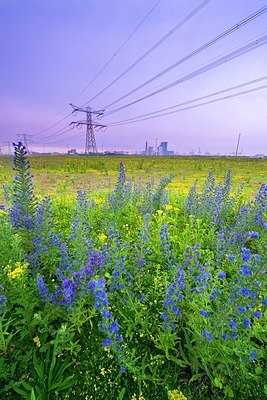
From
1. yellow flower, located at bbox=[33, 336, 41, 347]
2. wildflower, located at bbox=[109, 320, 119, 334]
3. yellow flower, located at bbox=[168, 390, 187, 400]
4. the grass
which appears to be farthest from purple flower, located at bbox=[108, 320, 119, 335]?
the grass

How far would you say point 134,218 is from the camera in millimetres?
4395

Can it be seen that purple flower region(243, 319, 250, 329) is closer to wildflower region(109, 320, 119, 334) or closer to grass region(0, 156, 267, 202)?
wildflower region(109, 320, 119, 334)

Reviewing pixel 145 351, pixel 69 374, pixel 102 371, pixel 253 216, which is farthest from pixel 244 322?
pixel 253 216

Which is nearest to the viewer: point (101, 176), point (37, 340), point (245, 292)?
point (245, 292)

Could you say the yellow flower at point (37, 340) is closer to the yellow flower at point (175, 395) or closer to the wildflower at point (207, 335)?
the yellow flower at point (175, 395)

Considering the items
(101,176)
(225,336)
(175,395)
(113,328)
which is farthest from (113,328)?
(101,176)

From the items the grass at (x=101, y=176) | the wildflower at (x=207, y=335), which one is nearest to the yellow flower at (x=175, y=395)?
the wildflower at (x=207, y=335)

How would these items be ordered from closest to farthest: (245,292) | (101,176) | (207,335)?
1. (245,292)
2. (207,335)
3. (101,176)

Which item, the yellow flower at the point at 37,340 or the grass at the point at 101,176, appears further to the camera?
the grass at the point at 101,176

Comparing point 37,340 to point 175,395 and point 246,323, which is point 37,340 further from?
point 246,323

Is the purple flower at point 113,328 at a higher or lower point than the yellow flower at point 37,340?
higher

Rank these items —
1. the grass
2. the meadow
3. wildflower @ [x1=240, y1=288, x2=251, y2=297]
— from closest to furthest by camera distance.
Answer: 1. wildflower @ [x1=240, y1=288, x2=251, y2=297]
2. the meadow
3. the grass

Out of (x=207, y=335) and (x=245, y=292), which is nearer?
(x=245, y=292)

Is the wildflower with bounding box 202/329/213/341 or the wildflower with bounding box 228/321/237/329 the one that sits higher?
the wildflower with bounding box 228/321/237/329
